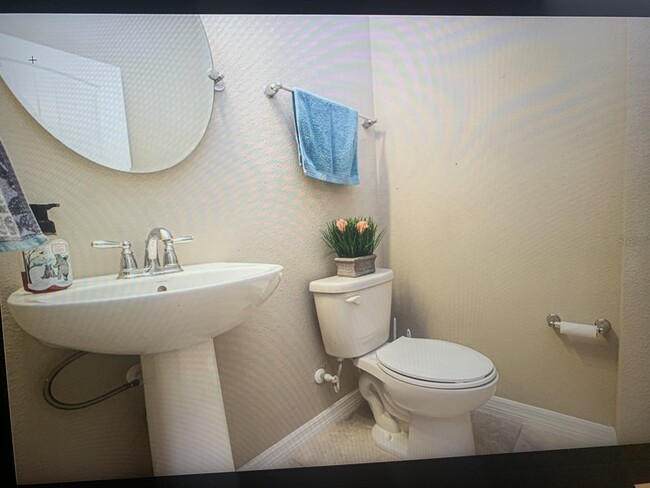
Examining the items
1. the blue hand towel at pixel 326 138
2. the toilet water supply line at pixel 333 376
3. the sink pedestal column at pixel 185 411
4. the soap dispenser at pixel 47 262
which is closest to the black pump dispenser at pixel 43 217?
the soap dispenser at pixel 47 262

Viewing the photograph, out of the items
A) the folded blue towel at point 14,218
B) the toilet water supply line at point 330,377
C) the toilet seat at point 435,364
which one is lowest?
the toilet water supply line at point 330,377

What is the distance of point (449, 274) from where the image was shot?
833 millimetres

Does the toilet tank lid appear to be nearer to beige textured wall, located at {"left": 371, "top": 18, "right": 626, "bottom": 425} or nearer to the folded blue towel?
beige textured wall, located at {"left": 371, "top": 18, "right": 626, "bottom": 425}

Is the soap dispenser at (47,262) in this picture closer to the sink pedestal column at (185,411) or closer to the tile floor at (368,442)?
the sink pedestal column at (185,411)

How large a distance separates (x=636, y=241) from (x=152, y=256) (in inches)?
49.4

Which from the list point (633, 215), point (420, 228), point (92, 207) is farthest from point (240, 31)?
point (633, 215)

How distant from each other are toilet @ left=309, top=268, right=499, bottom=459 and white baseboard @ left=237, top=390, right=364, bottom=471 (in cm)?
5

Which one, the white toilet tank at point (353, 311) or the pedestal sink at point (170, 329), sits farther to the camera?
the white toilet tank at point (353, 311)

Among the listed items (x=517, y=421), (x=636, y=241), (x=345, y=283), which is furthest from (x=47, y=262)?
(x=636, y=241)

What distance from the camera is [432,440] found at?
757 millimetres

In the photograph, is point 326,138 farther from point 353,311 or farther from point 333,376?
point 333,376

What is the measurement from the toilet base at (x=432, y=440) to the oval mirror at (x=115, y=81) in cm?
97

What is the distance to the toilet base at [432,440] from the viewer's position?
75 centimetres

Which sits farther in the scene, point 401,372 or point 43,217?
point 401,372
